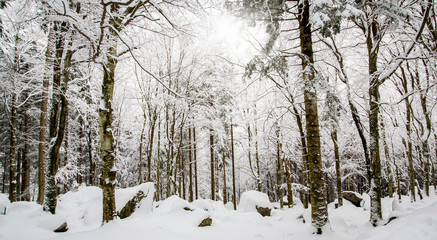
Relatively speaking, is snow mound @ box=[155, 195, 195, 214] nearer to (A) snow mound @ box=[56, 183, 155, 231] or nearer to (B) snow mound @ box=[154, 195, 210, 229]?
(B) snow mound @ box=[154, 195, 210, 229]

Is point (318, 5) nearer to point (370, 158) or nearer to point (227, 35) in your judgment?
point (227, 35)

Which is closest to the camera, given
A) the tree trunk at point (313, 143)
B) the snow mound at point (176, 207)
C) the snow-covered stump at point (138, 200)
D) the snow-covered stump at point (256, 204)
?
the tree trunk at point (313, 143)

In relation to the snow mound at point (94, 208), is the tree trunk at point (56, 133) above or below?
above

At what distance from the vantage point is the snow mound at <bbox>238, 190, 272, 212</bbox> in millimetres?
10430

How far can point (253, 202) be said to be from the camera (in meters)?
10.9

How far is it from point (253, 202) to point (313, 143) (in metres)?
6.72

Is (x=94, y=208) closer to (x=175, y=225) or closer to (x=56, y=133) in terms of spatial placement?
(x=56, y=133)

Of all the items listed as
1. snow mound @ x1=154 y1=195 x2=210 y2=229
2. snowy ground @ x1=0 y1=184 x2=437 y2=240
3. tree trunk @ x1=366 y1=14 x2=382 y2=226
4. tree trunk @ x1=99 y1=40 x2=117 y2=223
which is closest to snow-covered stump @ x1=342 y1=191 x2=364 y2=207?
snowy ground @ x1=0 y1=184 x2=437 y2=240

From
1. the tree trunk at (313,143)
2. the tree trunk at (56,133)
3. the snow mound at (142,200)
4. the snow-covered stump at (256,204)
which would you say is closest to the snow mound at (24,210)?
the tree trunk at (56,133)

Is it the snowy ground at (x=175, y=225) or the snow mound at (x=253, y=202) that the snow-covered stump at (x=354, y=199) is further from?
the snow mound at (x=253, y=202)

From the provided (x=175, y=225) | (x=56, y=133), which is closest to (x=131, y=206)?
(x=175, y=225)

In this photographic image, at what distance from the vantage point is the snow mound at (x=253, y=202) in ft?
34.2

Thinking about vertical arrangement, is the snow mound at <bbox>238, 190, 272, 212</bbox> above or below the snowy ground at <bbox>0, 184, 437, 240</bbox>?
below

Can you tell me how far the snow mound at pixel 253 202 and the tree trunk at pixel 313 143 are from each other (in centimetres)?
547
